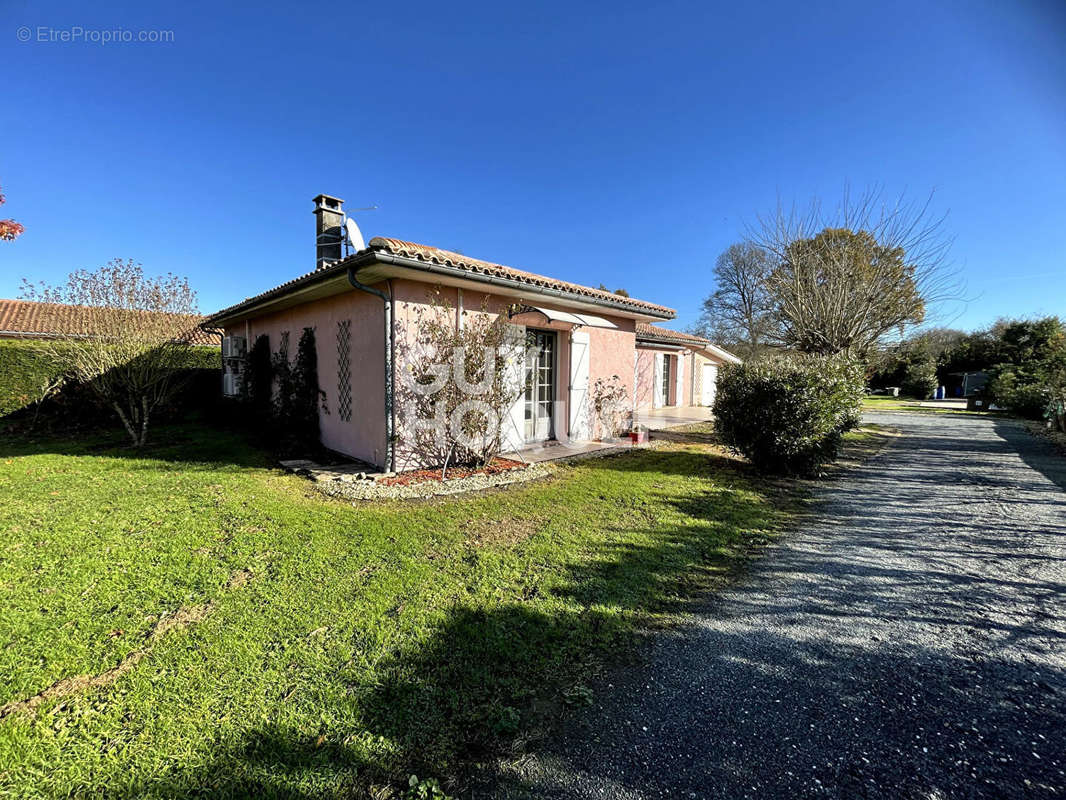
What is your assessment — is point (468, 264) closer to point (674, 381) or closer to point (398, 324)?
point (398, 324)

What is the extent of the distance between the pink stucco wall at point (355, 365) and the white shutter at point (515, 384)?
9.14ft

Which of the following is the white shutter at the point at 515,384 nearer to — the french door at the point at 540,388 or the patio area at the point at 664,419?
the french door at the point at 540,388

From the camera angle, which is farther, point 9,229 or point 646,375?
point 646,375

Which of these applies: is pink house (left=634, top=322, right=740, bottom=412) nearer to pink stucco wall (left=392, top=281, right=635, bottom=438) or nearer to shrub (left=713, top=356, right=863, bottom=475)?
pink stucco wall (left=392, top=281, right=635, bottom=438)

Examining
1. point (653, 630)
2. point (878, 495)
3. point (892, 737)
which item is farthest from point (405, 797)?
point (878, 495)

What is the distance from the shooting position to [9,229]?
25.3 ft

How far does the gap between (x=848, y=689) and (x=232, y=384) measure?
63.8 ft

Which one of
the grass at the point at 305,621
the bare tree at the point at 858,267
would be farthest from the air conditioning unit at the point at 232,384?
the bare tree at the point at 858,267

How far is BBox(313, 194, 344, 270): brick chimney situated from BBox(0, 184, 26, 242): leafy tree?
7.11 meters

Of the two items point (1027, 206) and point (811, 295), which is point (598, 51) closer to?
point (811, 295)

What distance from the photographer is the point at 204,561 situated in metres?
4.88

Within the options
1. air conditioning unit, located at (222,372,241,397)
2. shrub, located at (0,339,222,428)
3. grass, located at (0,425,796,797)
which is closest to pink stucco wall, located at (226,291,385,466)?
Answer: grass, located at (0,425,796,797)

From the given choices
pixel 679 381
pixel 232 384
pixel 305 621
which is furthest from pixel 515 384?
pixel 679 381

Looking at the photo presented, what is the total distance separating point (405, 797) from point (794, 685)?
9.10ft
